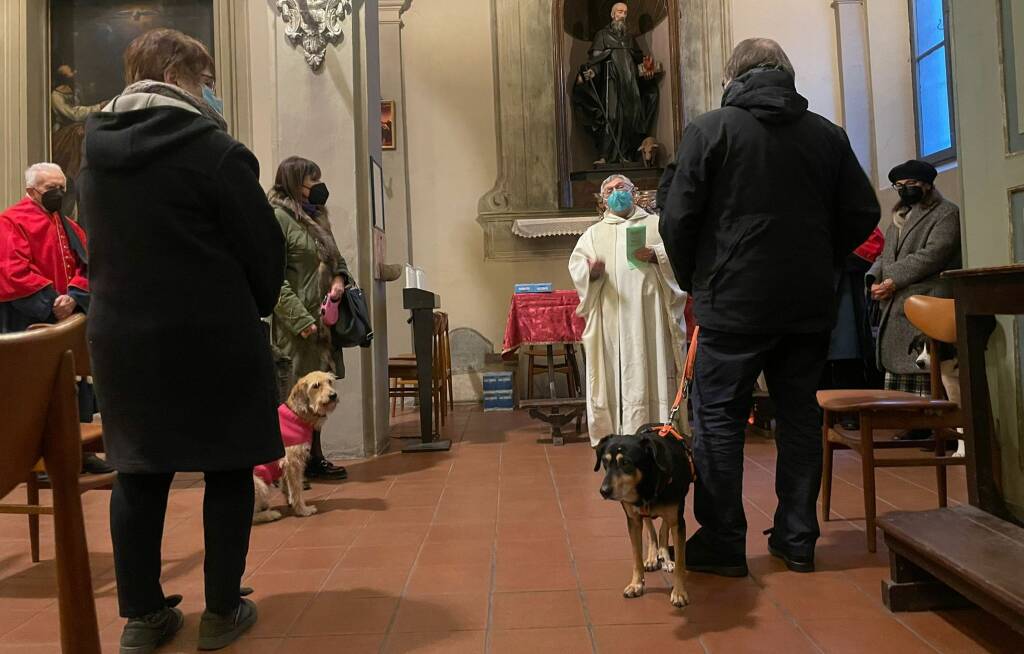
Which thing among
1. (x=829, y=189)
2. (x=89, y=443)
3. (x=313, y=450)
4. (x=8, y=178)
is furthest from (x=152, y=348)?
(x=8, y=178)

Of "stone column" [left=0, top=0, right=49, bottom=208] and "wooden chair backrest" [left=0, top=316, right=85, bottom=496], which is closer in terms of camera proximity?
"wooden chair backrest" [left=0, top=316, right=85, bottom=496]

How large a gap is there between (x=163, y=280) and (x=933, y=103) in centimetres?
697

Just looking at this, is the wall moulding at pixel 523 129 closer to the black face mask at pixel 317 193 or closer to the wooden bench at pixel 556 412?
the wooden bench at pixel 556 412

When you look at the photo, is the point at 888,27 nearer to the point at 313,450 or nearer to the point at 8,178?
→ the point at 313,450

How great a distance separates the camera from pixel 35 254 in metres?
4.56

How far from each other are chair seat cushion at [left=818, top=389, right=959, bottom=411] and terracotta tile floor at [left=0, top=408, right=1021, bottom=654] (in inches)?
20.6

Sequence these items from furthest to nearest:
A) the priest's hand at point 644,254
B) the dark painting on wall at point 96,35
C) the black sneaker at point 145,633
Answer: the dark painting on wall at point 96,35 → the priest's hand at point 644,254 → the black sneaker at point 145,633

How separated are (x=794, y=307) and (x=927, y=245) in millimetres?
2686

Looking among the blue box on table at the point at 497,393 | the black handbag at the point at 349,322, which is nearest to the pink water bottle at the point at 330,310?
the black handbag at the point at 349,322

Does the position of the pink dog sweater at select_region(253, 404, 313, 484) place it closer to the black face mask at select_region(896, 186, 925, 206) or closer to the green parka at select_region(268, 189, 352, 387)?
the green parka at select_region(268, 189, 352, 387)

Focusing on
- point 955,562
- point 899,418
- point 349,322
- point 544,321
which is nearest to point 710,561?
point 955,562

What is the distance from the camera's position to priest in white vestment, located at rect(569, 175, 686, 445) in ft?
16.1

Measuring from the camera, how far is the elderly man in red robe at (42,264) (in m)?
4.42

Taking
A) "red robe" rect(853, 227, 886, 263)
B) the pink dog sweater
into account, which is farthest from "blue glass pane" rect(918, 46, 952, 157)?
the pink dog sweater
